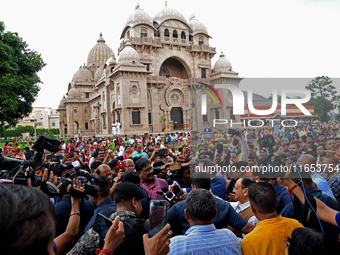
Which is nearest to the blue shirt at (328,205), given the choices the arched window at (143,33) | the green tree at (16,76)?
the green tree at (16,76)

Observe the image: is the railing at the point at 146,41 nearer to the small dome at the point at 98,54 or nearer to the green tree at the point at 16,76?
the green tree at the point at 16,76

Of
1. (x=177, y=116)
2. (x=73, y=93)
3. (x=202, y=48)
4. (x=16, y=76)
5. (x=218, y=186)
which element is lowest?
(x=218, y=186)

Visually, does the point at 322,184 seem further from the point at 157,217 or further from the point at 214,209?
the point at 157,217

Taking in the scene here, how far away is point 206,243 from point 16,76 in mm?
18867

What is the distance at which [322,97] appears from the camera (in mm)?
3262

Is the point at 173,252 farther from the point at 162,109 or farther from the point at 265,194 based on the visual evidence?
the point at 162,109

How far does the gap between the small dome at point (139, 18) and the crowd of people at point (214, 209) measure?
105 ft

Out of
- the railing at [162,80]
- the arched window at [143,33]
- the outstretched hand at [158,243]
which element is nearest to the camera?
the outstretched hand at [158,243]

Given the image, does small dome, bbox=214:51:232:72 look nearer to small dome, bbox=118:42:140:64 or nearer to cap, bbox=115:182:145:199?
small dome, bbox=118:42:140:64

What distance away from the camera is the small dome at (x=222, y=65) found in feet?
115

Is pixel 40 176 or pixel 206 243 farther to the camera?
pixel 40 176

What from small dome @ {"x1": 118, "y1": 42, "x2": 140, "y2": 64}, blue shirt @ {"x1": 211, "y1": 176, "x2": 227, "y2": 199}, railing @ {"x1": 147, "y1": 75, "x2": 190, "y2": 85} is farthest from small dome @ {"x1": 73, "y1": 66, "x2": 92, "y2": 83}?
blue shirt @ {"x1": 211, "y1": 176, "x2": 227, "y2": 199}

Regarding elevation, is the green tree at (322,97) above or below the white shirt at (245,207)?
above

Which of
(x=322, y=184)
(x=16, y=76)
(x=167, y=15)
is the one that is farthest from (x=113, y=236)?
(x=167, y=15)
